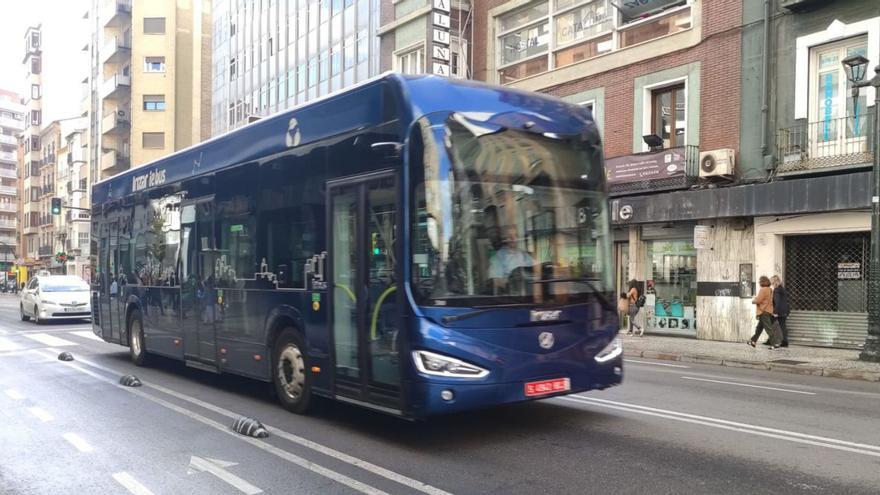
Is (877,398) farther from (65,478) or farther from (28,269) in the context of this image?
(28,269)

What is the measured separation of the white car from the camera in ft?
74.3

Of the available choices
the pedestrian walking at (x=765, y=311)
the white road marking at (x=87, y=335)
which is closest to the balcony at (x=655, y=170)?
the pedestrian walking at (x=765, y=311)

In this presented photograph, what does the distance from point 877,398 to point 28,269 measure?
3961 inches

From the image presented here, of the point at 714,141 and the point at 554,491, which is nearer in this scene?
the point at 554,491

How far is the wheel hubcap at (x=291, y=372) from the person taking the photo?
302 inches

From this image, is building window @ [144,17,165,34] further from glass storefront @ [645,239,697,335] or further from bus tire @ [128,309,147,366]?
bus tire @ [128,309,147,366]

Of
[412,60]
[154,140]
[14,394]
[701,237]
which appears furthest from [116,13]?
[14,394]

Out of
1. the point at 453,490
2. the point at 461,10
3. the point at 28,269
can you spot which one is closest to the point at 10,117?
the point at 28,269

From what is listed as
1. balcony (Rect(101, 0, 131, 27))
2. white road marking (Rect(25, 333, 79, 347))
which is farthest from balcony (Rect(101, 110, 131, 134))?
white road marking (Rect(25, 333, 79, 347))

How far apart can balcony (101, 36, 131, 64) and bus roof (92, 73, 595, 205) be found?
60841mm

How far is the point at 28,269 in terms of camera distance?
297ft

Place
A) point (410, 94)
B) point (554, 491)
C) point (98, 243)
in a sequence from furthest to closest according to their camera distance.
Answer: point (98, 243) < point (410, 94) < point (554, 491)

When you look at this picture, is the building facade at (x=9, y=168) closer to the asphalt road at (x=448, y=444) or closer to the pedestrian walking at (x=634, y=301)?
the pedestrian walking at (x=634, y=301)

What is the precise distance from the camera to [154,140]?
5906cm
